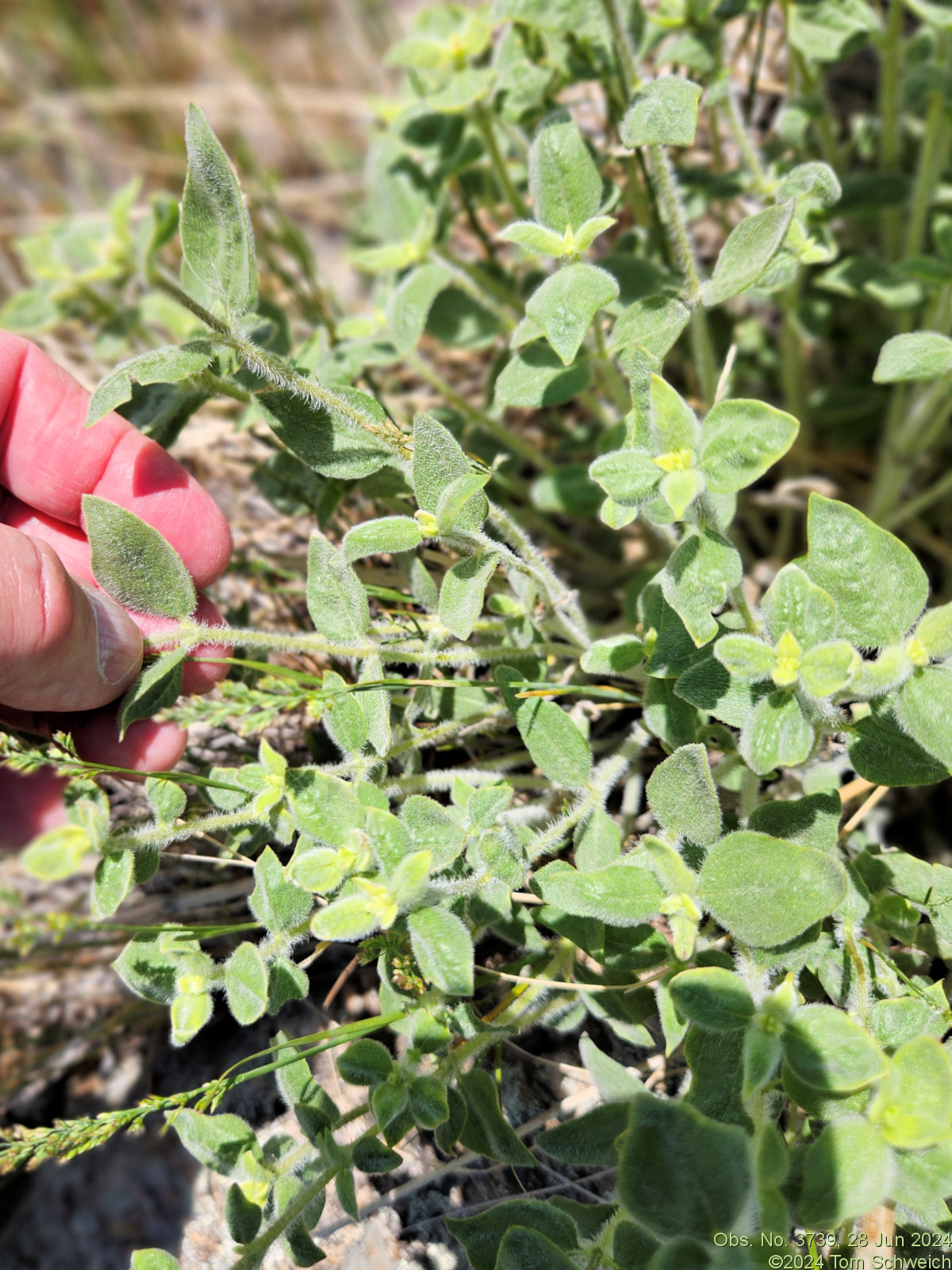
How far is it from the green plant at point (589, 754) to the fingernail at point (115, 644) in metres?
0.04

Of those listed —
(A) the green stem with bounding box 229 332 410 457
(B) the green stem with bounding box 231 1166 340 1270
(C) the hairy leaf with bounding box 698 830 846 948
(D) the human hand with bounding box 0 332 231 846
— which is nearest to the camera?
(C) the hairy leaf with bounding box 698 830 846 948

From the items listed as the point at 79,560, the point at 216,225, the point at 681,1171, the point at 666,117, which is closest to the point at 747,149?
the point at 666,117

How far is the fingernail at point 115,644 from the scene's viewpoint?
1404 mm

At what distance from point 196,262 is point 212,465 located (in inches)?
42.2

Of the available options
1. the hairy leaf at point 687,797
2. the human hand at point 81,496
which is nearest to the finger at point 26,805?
the human hand at point 81,496

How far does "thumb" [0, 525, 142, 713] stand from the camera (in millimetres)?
1270

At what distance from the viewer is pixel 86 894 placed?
7.18 feet

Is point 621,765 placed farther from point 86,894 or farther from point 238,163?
point 238,163

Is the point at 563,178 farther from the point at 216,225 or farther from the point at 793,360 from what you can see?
the point at 793,360

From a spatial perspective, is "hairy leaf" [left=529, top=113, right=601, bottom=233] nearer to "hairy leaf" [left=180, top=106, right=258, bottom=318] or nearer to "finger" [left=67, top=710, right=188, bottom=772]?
"hairy leaf" [left=180, top=106, right=258, bottom=318]

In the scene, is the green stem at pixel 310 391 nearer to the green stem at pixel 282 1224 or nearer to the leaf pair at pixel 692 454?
the leaf pair at pixel 692 454

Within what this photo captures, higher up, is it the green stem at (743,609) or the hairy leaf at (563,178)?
the hairy leaf at (563,178)

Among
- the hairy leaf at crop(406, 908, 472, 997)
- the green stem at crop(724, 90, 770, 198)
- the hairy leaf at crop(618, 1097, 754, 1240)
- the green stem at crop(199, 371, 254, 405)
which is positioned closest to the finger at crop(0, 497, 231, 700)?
the green stem at crop(199, 371, 254, 405)

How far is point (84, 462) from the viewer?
1.62 meters
